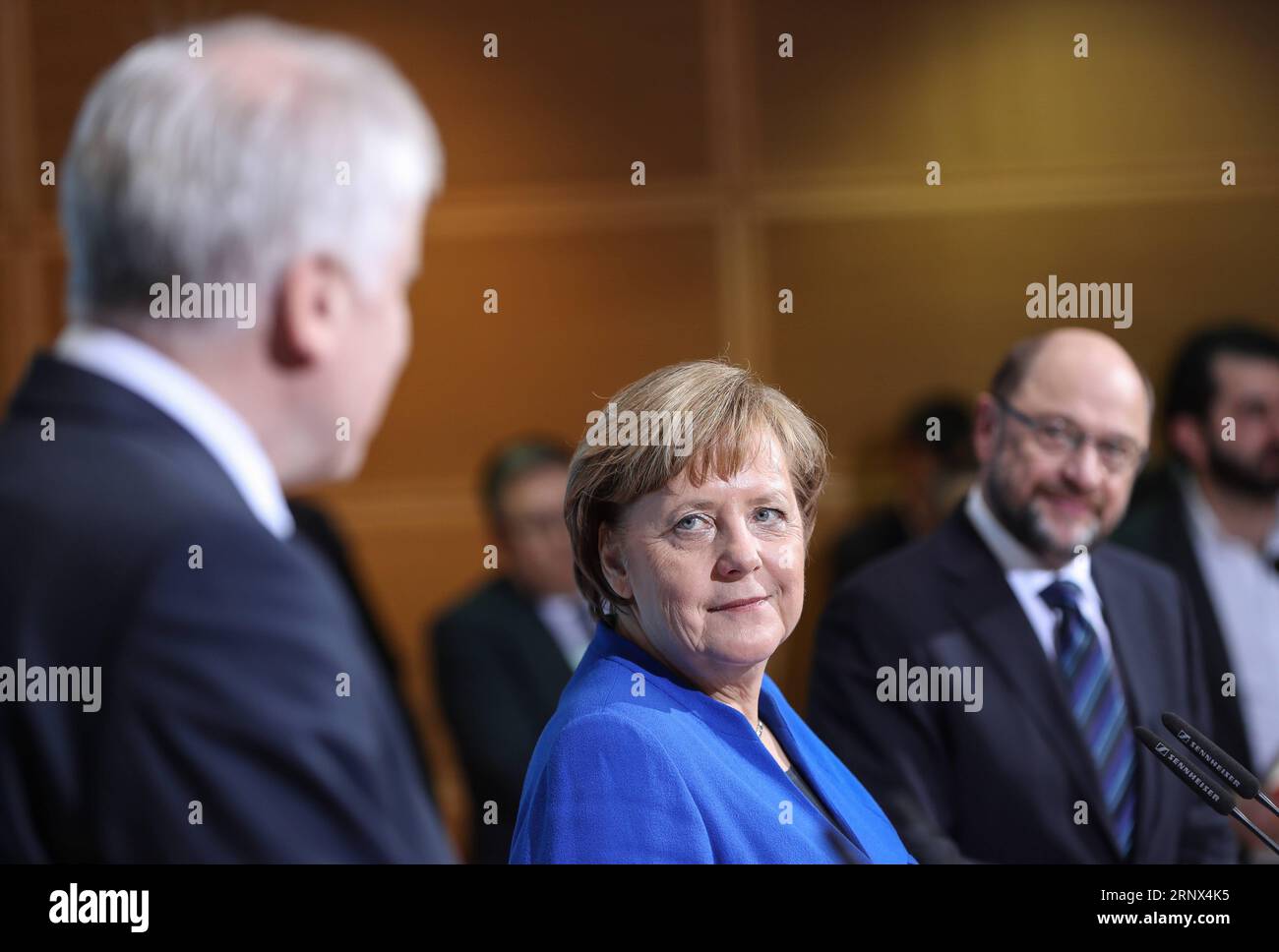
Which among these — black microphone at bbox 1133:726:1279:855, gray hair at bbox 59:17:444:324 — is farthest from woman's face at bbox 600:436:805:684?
black microphone at bbox 1133:726:1279:855

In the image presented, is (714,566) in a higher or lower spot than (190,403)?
lower

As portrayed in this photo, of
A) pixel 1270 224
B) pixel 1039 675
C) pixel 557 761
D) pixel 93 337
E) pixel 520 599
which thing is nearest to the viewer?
pixel 93 337

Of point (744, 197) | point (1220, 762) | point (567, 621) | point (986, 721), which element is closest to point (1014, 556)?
point (986, 721)

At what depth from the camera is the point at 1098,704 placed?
2.14 meters

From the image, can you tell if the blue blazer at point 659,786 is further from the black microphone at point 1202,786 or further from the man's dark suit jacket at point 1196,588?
the man's dark suit jacket at point 1196,588

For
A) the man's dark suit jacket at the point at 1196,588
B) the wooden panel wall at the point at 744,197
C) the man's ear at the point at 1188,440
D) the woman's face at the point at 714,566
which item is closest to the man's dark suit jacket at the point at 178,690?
the woman's face at the point at 714,566

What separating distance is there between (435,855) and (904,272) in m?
3.03

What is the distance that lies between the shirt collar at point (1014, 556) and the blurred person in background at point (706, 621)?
0.52 metres

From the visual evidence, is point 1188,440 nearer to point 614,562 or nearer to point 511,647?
point 511,647

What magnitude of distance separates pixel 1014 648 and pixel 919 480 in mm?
1270

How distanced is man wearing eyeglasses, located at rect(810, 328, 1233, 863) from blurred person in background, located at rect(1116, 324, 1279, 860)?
0.20 metres

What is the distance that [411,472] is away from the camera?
164 inches
